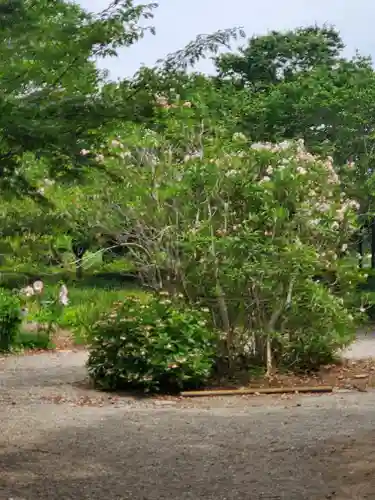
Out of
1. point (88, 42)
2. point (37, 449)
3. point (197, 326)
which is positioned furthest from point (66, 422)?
point (88, 42)

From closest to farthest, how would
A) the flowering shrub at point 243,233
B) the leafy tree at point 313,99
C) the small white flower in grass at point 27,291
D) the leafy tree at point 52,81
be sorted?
the leafy tree at point 52,81 → the small white flower in grass at point 27,291 → the flowering shrub at point 243,233 → the leafy tree at point 313,99

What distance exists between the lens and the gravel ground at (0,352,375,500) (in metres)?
5.38

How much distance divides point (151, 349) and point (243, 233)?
5.77 feet

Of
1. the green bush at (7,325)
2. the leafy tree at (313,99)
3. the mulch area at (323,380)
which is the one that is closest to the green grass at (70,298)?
the green bush at (7,325)

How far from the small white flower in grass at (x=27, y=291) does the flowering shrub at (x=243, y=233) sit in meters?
6.41

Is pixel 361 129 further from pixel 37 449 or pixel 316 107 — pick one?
pixel 37 449

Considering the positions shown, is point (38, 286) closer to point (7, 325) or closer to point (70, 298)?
point (7, 325)

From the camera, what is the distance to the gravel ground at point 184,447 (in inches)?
212

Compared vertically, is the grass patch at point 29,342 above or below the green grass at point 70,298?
below

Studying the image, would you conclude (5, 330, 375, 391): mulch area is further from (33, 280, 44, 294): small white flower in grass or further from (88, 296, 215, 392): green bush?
(33, 280, 44, 294): small white flower in grass

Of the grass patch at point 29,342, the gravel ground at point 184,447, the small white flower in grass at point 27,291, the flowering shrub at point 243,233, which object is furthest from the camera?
the grass patch at point 29,342

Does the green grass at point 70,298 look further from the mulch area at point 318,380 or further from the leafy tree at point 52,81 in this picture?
the mulch area at point 318,380

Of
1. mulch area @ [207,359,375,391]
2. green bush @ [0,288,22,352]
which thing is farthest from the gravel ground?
green bush @ [0,288,22,352]

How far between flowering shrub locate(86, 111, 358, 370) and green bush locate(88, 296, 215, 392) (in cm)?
63
